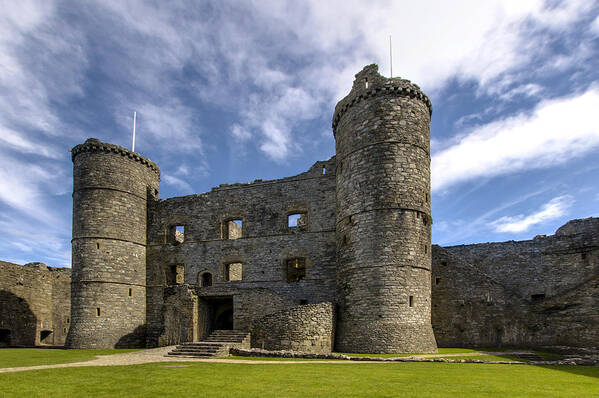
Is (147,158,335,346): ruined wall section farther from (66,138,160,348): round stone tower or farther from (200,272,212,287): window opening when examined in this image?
(66,138,160,348): round stone tower

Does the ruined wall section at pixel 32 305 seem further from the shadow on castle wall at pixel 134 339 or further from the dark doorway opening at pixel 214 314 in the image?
the dark doorway opening at pixel 214 314

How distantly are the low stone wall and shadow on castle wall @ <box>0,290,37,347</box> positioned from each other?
1663 centimetres

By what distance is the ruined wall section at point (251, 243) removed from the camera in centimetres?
2111

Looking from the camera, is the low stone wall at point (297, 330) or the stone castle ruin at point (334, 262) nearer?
the low stone wall at point (297, 330)

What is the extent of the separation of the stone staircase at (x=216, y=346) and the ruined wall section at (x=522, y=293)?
8.89 meters

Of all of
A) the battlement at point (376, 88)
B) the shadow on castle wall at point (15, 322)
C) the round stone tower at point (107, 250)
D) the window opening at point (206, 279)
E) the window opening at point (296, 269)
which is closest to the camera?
the battlement at point (376, 88)

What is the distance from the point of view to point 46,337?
2862 cm

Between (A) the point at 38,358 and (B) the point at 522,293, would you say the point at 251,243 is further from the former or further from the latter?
(B) the point at 522,293

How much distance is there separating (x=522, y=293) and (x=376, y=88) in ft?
40.8

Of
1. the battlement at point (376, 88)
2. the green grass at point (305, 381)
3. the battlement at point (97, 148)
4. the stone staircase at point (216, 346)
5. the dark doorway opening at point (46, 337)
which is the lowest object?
the dark doorway opening at point (46, 337)

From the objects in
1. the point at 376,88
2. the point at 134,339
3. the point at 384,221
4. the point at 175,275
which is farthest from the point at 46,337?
the point at 376,88

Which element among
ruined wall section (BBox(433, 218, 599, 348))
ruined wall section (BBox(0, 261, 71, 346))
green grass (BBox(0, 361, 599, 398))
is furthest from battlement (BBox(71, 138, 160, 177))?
ruined wall section (BBox(433, 218, 599, 348))

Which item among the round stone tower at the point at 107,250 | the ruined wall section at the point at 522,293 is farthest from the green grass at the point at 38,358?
the ruined wall section at the point at 522,293

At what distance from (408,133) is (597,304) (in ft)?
34.2
